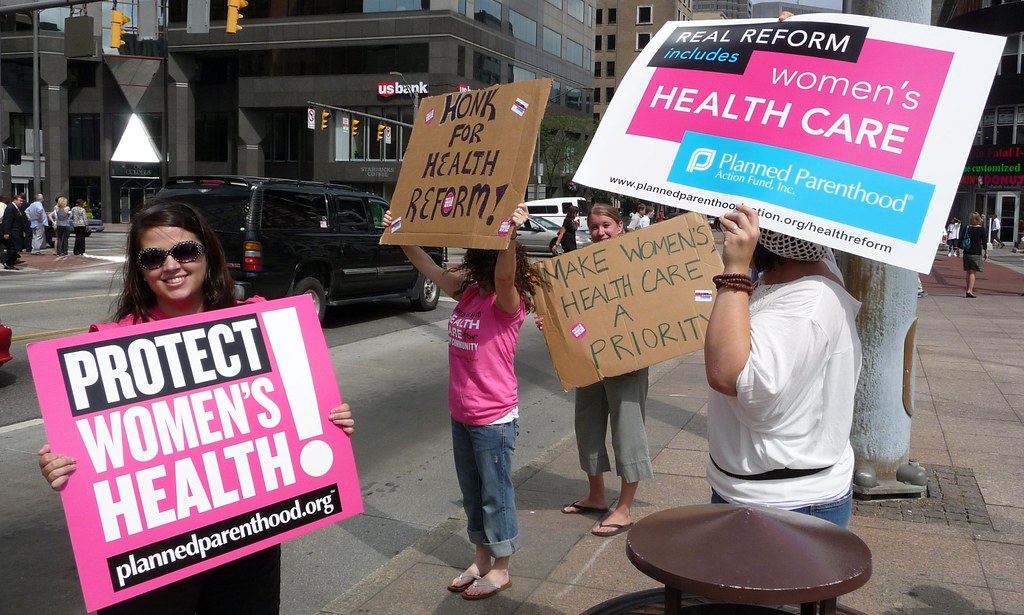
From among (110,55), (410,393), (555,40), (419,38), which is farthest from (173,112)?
(410,393)

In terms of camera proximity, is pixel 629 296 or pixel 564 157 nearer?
pixel 629 296

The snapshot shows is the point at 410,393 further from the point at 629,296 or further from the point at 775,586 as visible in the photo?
the point at 775,586

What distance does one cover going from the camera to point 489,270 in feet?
13.1

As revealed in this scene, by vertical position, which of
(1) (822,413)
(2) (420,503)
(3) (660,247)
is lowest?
(2) (420,503)

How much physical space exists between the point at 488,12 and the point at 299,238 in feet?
158

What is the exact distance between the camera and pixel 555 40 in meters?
68.2

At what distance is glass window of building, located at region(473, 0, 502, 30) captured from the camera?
56188 mm

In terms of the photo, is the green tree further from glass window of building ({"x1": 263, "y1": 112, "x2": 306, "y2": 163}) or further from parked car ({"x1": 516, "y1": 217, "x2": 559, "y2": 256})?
parked car ({"x1": 516, "y1": 217, "x2": 559, "y2": 256})

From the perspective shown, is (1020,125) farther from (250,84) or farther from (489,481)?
(489,481)

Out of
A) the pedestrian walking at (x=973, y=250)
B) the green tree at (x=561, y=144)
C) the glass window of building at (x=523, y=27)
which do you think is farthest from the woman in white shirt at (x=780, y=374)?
the green tree at (x=561, y=144)

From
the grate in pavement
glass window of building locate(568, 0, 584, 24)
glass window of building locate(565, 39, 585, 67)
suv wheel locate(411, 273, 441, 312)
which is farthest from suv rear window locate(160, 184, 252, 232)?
glass window of building locate(568, 0, 584, 24)

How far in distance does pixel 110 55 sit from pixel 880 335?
6394 cm

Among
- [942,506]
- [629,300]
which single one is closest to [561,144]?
[942,506]

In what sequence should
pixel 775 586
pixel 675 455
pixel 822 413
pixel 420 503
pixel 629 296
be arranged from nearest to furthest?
pixel 775 586 → pixel 822 413 → pixel 629 296 → pixel 420 503 → pixel 675 455
